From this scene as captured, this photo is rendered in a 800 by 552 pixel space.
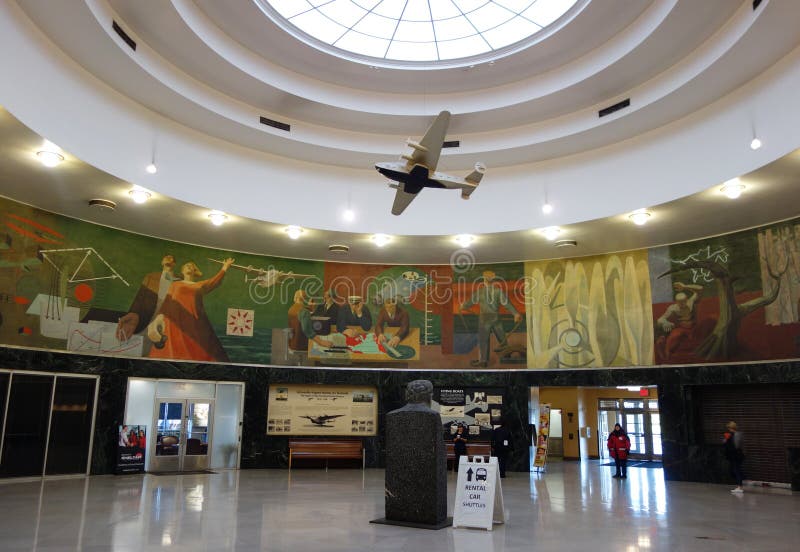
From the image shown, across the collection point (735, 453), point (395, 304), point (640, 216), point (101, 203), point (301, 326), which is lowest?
point (735, 453)

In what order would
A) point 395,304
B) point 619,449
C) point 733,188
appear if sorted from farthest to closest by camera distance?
point 395,304
point 619,449
point 733,188

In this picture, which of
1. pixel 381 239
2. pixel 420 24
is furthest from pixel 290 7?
pixel 381 239

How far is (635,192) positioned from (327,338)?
10.9 meters

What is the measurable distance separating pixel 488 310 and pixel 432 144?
1090 cm

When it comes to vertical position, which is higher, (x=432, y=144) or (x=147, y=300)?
(x=432, y=144)

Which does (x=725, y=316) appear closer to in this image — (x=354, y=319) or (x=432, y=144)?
(x=432, y=144)

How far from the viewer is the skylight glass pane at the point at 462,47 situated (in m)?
17.1

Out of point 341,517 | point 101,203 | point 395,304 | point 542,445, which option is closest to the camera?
point 341,517

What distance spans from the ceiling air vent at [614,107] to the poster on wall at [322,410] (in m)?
11.6

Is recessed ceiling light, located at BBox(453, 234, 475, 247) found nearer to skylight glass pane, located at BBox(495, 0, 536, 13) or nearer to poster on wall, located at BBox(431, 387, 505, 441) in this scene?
poster on wall, located at BBox(431, 387, 505, 441)

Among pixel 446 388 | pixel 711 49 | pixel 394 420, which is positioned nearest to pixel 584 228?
pixel 711 49

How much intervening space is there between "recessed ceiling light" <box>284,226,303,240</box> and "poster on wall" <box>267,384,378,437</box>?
5312 millimetres

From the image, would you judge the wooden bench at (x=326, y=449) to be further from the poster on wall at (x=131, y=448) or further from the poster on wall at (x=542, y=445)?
the poster on wall at (x=542, y=445)

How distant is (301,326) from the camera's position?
21266 mm
